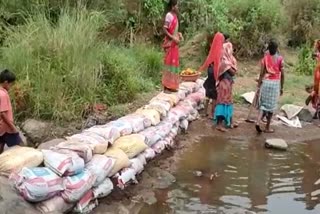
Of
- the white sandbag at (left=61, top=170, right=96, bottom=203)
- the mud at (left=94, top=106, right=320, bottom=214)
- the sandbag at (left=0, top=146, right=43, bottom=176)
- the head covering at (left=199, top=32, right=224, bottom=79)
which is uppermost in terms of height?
the head covering at (left=199, top=32, right=224, bottom=79)

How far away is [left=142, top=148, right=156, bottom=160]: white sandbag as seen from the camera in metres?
7.14

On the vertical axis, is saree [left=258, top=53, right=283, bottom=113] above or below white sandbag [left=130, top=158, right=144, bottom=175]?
above

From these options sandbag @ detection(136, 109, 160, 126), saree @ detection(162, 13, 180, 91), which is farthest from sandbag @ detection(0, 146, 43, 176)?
saree @ detection(162, 13, 180, 91)

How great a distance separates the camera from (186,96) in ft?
30.5

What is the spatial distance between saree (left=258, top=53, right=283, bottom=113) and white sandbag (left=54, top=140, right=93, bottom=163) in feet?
11.5

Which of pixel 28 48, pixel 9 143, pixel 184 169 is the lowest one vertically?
pixel 184 169

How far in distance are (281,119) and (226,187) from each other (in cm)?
295

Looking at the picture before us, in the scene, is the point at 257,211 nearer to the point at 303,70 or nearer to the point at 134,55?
the point at 134,55

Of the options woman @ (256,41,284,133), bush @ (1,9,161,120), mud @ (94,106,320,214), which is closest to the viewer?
mud @ (94,106,320,214)

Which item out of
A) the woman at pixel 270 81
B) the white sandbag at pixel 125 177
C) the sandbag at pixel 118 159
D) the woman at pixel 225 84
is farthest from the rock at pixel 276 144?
the sandbag at pixel 118 159

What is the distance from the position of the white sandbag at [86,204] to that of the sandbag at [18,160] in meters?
0.53

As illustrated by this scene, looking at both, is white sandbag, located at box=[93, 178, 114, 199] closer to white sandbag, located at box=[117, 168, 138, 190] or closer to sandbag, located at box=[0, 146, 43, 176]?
white sandbag, located at box=[117, 168, 138, 190]

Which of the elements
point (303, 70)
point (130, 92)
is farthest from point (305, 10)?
point (130, 92)

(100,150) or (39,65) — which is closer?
(100,150)
